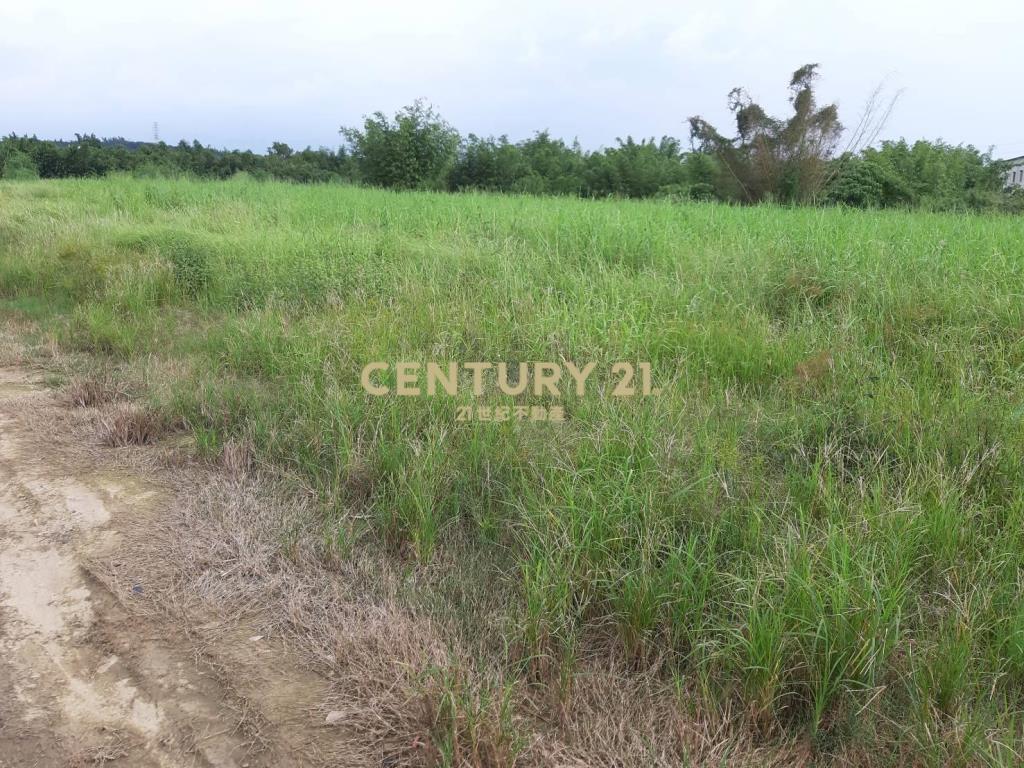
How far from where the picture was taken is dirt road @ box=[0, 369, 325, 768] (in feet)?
5.00

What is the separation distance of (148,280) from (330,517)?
4.24m

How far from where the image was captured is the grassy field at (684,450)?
165 centimetres

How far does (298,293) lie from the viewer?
5062 millimetres

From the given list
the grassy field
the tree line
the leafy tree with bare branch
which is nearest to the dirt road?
the grassy field

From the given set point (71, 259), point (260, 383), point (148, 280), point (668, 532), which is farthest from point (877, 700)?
point (71, 259)

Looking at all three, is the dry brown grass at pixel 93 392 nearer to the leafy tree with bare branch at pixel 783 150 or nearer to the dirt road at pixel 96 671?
the dirt road at pixel 96 671

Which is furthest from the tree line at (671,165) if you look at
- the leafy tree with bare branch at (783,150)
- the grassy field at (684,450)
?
the grassy field at (684,450)

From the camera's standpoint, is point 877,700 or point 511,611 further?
point 511,611

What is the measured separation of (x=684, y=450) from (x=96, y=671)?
2059 millimetres

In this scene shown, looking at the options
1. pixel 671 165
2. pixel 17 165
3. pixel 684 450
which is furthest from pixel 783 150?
pixel 17 165

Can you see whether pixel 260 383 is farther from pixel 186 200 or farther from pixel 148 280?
pixel 186 200

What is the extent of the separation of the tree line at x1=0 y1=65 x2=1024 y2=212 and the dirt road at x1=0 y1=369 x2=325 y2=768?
499 inches

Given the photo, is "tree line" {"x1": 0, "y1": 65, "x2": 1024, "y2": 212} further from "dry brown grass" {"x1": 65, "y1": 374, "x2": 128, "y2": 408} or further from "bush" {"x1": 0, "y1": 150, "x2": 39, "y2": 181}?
"dry brown grass" {"x1": 65, "y1": 374, "x2": 128, "y2": 408}

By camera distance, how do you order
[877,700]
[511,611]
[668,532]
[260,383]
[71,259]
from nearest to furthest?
[877,700] < [511,611] < [668,532] < [260,383] < [71,259]
